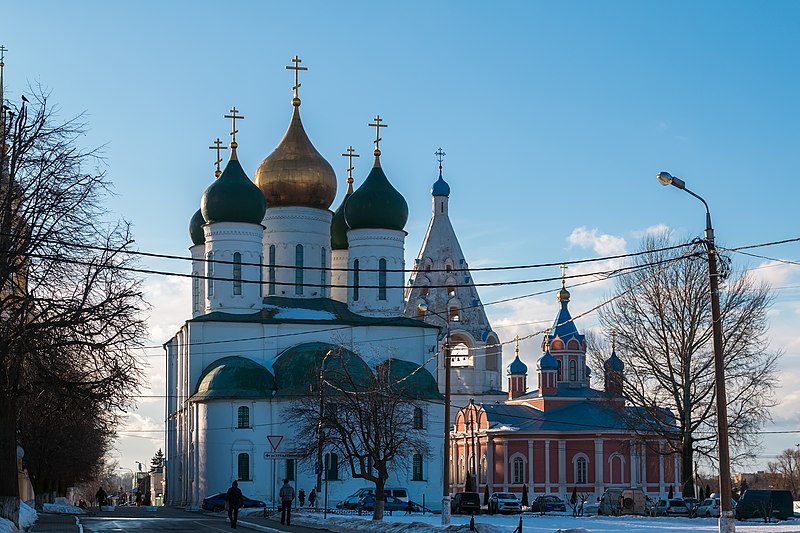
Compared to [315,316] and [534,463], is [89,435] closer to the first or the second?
[315,316]

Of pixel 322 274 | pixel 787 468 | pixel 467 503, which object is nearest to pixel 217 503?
pixel 467 503

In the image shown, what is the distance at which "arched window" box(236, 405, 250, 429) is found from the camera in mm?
54219

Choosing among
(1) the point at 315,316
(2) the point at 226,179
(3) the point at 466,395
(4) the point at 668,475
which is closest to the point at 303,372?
(1) the point at 315,316

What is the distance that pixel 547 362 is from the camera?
257 feet

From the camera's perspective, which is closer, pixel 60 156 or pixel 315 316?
pixel 60 156

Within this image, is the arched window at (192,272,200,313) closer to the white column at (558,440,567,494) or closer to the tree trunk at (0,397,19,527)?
the white column at (558,440,567,494)

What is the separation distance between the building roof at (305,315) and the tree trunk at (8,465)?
103 feet

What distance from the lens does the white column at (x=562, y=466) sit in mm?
72375

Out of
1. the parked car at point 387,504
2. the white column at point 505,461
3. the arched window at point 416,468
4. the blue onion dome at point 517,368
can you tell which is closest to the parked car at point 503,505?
the parked car at point 387,504

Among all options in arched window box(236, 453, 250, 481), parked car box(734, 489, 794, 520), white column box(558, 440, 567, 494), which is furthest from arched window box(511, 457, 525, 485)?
parked car box(734, 489, 794, 520)

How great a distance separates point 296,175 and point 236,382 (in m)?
11.5

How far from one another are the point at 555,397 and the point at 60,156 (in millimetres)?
56652

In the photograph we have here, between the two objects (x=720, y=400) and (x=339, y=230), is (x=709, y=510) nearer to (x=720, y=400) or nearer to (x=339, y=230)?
(x=720, y=400)

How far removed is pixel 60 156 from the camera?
922 inches
